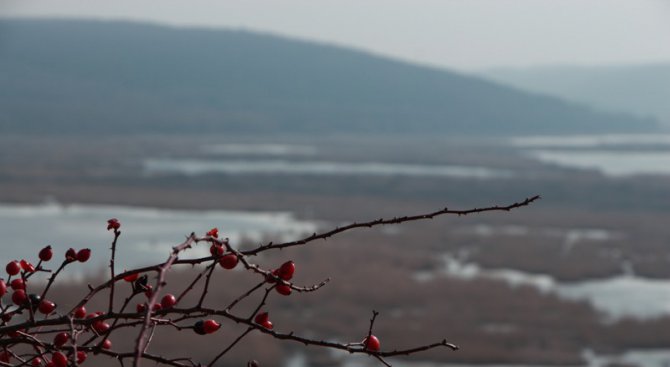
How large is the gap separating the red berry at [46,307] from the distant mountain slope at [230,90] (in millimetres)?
82845

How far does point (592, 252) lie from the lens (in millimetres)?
27969

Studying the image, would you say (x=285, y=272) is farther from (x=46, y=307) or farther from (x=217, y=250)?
(x=46, y=307)

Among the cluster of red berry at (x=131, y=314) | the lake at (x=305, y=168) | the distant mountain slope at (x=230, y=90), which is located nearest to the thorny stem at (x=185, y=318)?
the cluster of red berry at (x=131, y=314)

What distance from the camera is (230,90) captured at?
107 meters

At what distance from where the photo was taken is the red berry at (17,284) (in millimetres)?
1374

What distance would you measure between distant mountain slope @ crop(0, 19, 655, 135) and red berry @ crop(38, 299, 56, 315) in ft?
272

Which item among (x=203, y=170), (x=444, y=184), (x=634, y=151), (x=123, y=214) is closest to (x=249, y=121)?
(x=634, y=151)

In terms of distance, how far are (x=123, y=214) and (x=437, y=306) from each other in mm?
14399

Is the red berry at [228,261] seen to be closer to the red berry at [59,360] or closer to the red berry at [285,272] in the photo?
the red berry at [285,272]

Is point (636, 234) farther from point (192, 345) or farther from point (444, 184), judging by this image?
point (192, 345)

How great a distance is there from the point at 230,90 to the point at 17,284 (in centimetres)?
10674

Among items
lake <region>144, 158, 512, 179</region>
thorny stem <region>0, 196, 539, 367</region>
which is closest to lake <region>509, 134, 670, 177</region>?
lake <region>144, 158, 512, 179</region>

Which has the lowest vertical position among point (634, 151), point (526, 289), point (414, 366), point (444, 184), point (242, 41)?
point (414, 366)

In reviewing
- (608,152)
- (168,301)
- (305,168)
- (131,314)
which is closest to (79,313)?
(168,301)
